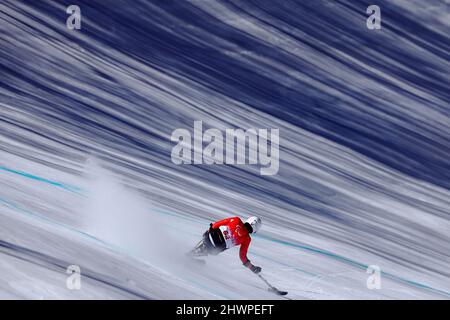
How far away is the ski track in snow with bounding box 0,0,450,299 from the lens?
1051 centimetres

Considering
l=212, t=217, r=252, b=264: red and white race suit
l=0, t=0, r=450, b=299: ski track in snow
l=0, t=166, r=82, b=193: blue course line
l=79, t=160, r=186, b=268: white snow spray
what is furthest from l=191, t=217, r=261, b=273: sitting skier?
l=0, t=166, r=82, b=193: blue course line

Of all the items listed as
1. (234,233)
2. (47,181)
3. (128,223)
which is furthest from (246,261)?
(47,181)

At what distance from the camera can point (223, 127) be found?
17.2 metres

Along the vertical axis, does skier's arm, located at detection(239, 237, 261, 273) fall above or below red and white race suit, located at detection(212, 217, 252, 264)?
below

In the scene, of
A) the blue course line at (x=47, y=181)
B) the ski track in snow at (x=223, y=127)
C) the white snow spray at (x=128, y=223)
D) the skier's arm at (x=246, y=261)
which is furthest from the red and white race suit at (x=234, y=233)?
the blue course line at (x=47, y=181)

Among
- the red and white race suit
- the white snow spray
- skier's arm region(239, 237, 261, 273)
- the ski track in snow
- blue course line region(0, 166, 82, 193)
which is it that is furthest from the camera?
blue course line region(0, 166, 82, 193)

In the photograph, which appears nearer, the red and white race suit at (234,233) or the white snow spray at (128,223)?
the red and white race suit at (234,233)

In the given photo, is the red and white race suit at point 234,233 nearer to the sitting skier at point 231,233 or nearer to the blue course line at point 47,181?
the sitting skier at point 231,233

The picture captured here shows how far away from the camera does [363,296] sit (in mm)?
11766

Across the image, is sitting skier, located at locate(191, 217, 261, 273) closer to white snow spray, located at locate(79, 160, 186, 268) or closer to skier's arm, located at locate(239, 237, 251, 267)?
skier's arm, located at locate(239, 237, 251, 267)

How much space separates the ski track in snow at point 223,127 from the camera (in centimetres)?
1051

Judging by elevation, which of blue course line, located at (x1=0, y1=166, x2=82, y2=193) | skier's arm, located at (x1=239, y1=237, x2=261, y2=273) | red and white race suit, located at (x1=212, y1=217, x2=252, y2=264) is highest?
blue course line, located at (x1=0, y1=166, x2=82, y2=193)
